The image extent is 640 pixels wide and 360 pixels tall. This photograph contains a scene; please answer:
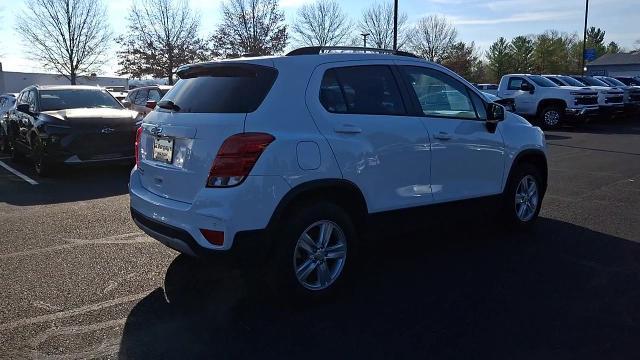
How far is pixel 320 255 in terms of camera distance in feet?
13.6

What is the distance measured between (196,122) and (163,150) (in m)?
0.47

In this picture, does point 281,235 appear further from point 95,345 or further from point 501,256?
point 501,256

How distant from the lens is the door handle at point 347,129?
4098mm

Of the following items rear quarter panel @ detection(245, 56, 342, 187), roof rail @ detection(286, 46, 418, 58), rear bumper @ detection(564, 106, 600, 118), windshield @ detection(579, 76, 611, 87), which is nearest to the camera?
rear quarter panel @ detection(245, 56, 342, 187)

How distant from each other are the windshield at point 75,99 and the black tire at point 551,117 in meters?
16.5

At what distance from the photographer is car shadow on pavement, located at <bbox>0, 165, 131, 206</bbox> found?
26.6ft

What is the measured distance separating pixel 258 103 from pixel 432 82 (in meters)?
1.91

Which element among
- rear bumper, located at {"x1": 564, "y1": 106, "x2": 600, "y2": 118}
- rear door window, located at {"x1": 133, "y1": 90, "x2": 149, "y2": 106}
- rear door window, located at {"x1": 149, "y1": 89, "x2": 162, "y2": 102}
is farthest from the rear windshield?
rear bumper, located at {"x1": 564, "y1": 106, "x2": 600, "y2": 118}

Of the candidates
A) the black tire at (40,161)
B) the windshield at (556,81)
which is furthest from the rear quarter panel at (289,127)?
the windshield at (556,81)

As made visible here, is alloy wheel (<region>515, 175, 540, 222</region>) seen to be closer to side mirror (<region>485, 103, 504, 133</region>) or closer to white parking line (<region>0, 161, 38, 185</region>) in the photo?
side mirror (<region>485, 103, 504, 133</region>)

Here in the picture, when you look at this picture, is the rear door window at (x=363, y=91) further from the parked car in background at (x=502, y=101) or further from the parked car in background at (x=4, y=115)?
the parked car in background at (x=4, y=115)

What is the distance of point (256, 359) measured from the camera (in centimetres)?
330

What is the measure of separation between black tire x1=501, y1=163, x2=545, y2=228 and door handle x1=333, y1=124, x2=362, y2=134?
227 cm

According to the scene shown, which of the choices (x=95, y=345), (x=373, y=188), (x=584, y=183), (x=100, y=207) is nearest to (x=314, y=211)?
(x=373, y=188)
